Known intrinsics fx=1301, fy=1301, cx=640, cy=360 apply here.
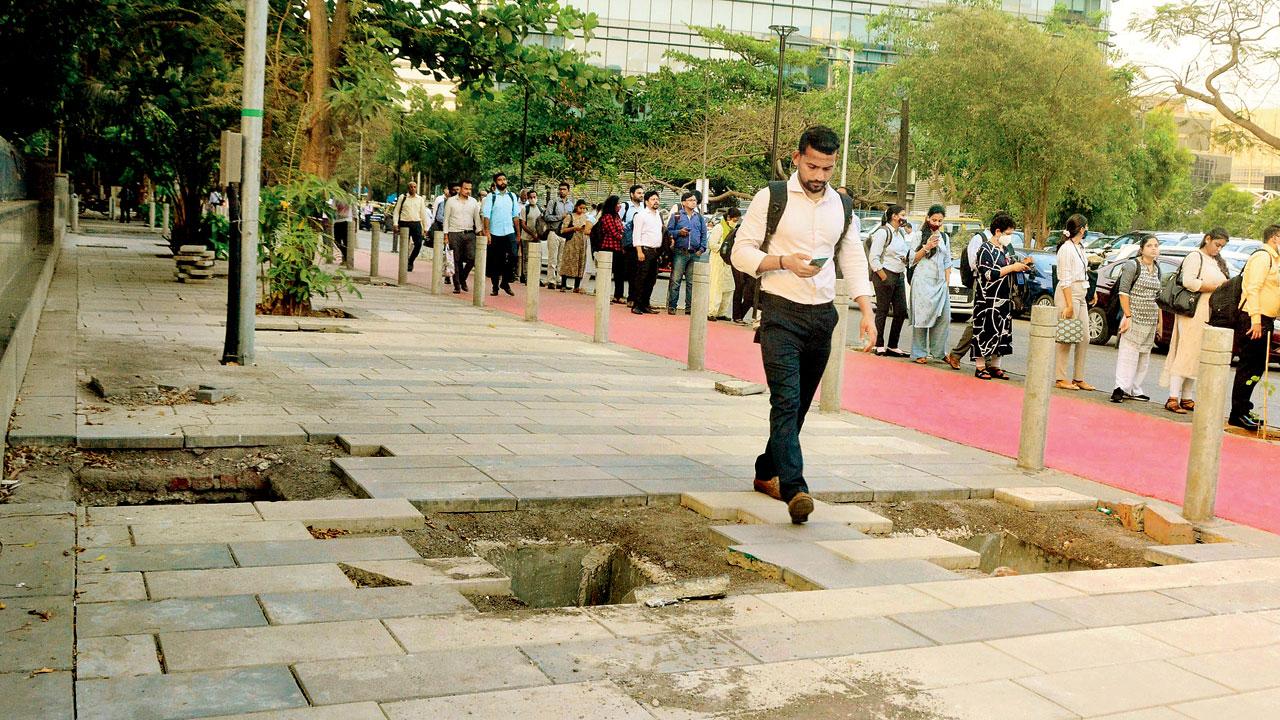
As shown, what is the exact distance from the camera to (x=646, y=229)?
19.1m

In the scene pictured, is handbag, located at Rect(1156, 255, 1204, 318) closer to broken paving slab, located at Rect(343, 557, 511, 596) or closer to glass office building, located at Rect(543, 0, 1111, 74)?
broken paving slab, located at Rect(343, 557, 511, 596)

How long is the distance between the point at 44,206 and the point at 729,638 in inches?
668

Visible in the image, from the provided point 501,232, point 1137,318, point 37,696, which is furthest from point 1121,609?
point 501,232

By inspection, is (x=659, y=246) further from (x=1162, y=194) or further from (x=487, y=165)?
(x=1162, y=194)

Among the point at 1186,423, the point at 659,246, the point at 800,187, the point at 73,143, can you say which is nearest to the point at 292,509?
the point at 800,187

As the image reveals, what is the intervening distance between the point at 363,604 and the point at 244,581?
0.51 m

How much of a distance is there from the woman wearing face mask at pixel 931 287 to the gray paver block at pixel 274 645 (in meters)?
11.3

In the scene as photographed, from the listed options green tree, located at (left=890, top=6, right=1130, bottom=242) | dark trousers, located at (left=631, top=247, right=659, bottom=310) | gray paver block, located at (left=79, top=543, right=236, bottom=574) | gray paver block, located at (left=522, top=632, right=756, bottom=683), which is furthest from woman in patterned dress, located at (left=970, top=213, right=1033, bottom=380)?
green tree, located at (left=890, top=6, right=1130, bottom=242)

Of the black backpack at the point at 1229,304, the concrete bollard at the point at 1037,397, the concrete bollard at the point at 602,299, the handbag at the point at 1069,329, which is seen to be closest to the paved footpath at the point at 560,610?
the concrete bollard at the point at 1037,397

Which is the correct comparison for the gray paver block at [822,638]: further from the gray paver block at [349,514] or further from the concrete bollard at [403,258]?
the concrete bollard at [403,258]

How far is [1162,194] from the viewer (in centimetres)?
5666

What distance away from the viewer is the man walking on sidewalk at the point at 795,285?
20.5 feet

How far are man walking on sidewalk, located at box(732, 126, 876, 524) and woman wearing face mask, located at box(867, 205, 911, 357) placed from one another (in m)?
9.09

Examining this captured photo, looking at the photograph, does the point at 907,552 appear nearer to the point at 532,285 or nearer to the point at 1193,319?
the point at 1193,319
